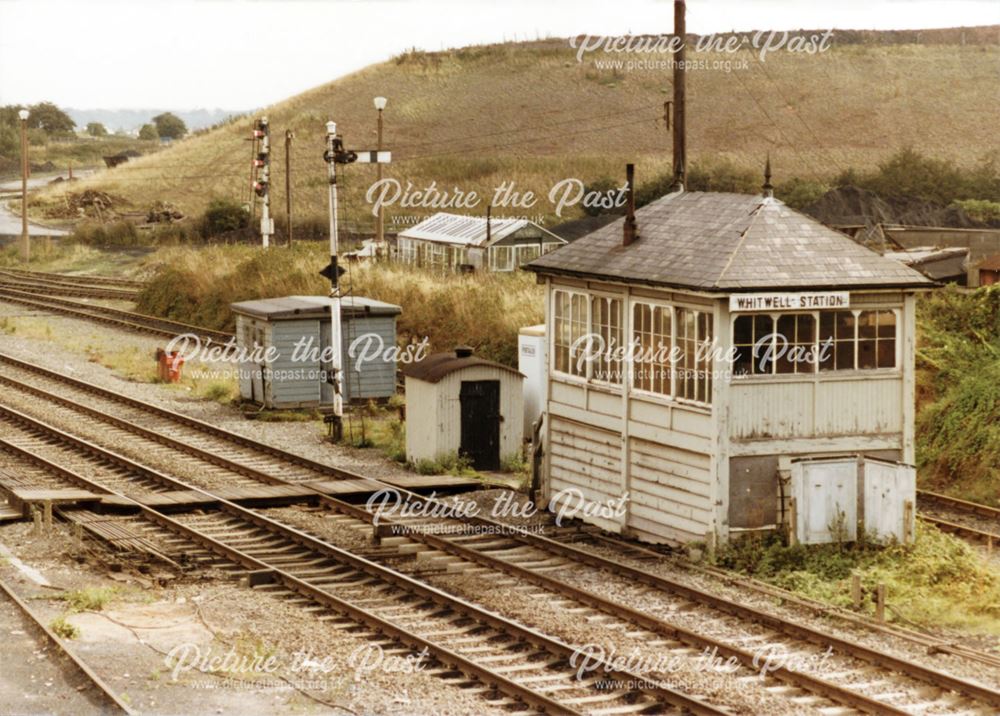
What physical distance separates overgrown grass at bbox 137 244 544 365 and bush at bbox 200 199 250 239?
18177 mm

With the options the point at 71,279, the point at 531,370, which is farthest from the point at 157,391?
the point at 71,279

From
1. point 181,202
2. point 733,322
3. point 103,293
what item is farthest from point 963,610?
point 181,202

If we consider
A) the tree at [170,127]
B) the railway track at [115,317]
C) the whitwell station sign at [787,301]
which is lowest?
the railway track at [115,317]

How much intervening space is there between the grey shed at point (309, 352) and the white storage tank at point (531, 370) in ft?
15.8

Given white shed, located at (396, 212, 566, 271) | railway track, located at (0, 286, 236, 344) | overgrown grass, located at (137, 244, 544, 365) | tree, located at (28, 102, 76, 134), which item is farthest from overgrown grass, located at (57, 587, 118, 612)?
tree, located at (28, 102, 76, 134)

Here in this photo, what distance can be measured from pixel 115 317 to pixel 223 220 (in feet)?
83.5

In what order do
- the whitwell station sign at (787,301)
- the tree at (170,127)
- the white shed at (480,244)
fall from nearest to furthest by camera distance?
1. the whitwell station sign at (787,301)
2. the white shed at (480,244)
3. the tree at (170,127)

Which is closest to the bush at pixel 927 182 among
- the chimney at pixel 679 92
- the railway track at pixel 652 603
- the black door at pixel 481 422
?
the chimney at pixel 679 92

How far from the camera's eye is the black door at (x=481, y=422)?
2178 cm

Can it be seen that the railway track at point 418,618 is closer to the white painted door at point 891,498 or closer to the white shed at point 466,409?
the white shed at point 466,409

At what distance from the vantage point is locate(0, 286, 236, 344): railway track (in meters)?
37.5

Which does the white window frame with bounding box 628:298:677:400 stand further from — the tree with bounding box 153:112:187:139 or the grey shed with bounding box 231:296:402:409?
the tree with bounding box 153:112:187:139

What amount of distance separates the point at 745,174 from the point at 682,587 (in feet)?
198

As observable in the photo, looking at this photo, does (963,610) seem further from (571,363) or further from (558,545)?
(571,363)
